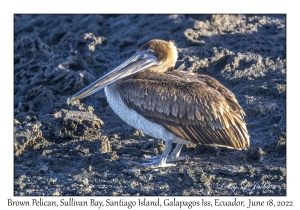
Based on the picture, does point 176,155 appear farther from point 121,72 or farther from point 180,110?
point 121,72

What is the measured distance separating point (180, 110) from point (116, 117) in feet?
7.24

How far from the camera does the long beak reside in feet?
30.2

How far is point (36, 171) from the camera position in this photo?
898cm

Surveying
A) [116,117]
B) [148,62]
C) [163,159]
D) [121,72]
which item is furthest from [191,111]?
[116,117]

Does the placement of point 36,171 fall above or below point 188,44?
below

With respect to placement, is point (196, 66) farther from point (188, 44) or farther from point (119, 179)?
point (119, 179)

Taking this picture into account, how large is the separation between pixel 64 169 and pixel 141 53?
2002 millimetres

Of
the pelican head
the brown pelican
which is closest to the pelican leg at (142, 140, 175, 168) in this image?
the brown pelican

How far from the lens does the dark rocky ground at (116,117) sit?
849cm

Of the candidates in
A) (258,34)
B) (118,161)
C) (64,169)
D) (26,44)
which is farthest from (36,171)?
(258,34)

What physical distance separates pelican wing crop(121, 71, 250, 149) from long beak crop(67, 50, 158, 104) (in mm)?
487

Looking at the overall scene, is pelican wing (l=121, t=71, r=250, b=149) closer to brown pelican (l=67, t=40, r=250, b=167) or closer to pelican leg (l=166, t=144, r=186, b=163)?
brown pelican (l=67, t=40, r=250, b=167)

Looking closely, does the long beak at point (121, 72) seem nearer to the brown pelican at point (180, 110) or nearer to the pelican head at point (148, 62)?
the pelican head at point (148, 62)
